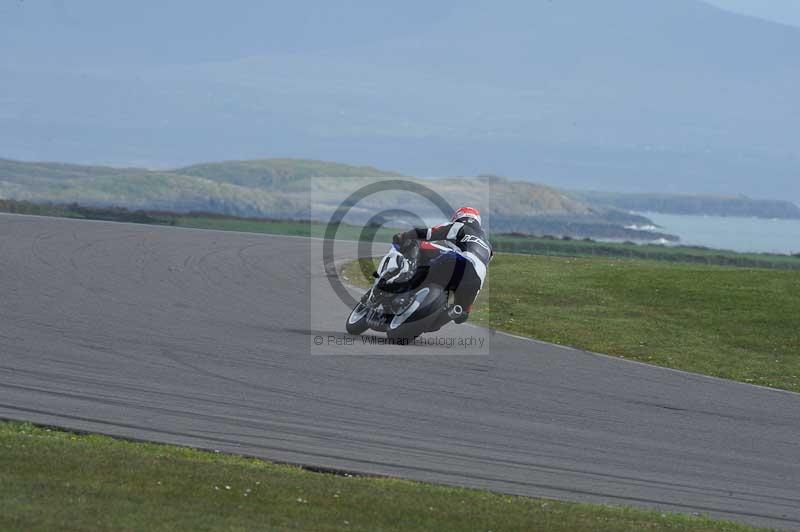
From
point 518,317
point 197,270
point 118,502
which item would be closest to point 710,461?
point 118,502

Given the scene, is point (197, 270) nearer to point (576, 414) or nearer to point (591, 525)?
point (576, 414)

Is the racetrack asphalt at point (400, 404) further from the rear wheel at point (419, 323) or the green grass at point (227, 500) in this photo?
the green grass at point (227, 500)

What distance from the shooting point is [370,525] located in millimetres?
8352

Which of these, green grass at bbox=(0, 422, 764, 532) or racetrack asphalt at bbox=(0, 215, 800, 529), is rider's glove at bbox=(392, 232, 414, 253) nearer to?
racetrack asphalt at bbox=(0, 215, 800, 529)

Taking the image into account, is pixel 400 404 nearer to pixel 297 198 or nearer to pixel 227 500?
pixel 227 500

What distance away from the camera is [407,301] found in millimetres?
17078

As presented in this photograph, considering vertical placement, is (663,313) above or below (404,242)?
below

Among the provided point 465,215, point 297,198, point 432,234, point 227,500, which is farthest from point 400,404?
point 297,198

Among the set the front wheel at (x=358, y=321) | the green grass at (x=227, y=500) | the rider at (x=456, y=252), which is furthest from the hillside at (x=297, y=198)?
the green grass at (x=227, y=500)

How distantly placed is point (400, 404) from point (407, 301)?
13.8ft

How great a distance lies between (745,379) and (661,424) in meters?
4.88

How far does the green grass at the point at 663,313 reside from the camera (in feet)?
64.5

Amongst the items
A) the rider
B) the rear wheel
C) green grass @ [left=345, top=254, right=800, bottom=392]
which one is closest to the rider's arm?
the rider

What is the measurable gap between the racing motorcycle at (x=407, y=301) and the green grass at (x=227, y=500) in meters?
7.07
